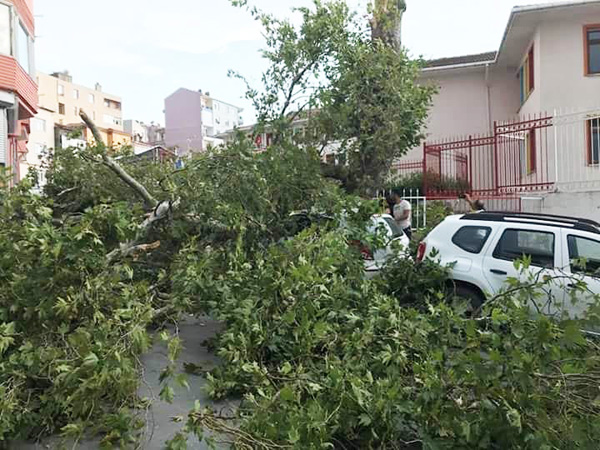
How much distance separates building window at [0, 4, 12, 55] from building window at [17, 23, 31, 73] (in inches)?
32.7

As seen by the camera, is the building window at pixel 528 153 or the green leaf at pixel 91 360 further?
the building window at pixel 528 153

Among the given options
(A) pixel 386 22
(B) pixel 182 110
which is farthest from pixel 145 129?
(A) pixel 386 22

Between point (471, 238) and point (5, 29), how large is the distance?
15.5 m

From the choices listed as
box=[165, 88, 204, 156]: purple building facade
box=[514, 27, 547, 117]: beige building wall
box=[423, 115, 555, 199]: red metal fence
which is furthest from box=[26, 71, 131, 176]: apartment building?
box=[514, 27, 547, 117]: beige building wall

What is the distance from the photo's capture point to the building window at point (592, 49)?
1529 centimetres

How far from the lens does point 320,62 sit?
26.9 feet

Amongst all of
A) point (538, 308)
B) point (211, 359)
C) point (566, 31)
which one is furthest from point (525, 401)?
point (566, 31)

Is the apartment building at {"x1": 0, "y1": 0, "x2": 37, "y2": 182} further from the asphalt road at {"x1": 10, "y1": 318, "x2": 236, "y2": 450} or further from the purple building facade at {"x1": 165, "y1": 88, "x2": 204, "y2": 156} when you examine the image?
the purple building facade at {"x1": 165, "y1": 88, "x2": 204, "y2": 156}

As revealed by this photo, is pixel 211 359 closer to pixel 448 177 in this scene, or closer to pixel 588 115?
pixel 588 115

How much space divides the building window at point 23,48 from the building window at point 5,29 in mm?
831

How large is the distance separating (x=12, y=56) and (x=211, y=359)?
15112mm

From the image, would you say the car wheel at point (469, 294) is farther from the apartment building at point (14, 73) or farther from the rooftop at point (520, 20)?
the apartment building at point (14, 73)

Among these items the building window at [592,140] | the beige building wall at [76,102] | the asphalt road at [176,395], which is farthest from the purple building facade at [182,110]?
the asphalt road at [176,395]

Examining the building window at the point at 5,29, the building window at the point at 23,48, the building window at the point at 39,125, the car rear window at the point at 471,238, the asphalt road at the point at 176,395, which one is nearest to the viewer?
the asphalt road at the point at 176,395
